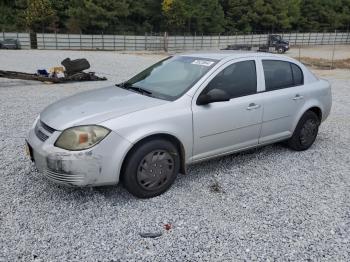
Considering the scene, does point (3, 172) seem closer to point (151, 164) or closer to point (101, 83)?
point (151, 164)

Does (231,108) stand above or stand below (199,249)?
above

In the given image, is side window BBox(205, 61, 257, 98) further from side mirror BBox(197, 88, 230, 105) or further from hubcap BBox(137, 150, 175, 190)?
hubcap BBox(137, 150, 175, 190)

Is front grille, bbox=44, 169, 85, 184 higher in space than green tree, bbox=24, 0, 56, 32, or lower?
lower

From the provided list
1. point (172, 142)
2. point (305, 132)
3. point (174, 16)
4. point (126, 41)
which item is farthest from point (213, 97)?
point (174, 16)

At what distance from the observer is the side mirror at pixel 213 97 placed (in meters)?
4.00

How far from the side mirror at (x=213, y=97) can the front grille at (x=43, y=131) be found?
1601mm

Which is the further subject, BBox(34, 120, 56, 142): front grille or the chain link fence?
the chain link fence

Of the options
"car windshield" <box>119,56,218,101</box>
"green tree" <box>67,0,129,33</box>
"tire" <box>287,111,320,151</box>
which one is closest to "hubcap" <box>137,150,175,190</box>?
"car windshield" <box>119,56,218,101</box>

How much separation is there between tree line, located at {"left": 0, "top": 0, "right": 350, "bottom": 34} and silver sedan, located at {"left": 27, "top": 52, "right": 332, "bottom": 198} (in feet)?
148

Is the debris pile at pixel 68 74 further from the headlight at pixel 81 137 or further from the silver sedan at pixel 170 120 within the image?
the headlight at pixel 81 137

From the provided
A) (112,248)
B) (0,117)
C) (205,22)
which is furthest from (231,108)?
(205,22)

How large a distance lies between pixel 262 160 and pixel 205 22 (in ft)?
178

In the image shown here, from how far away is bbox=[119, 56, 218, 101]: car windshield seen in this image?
13.7 ft

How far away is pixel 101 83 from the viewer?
12.0m
